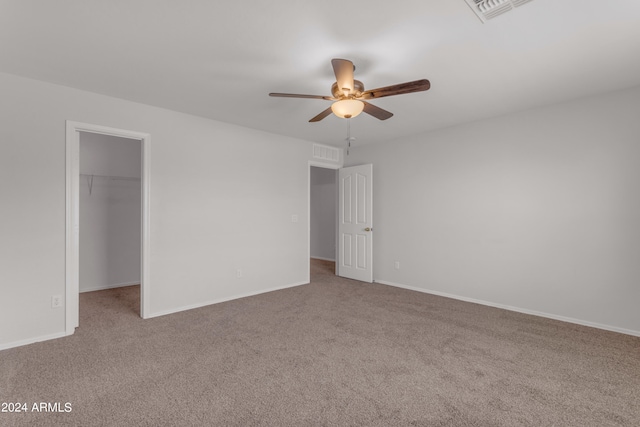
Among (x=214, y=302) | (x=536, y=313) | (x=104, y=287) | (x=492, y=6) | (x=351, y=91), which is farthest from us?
(x=104, y=287)

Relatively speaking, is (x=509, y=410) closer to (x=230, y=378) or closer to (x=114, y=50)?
(x=230, y=378)

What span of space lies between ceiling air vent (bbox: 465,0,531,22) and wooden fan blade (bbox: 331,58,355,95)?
806 mm

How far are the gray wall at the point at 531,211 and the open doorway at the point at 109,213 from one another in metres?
4.42

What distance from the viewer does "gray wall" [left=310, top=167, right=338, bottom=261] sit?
7.59m

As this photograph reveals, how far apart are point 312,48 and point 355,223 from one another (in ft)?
11.5

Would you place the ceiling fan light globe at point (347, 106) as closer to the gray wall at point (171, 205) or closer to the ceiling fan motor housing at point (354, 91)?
the ceiling fan motor housing at point (354, 91)

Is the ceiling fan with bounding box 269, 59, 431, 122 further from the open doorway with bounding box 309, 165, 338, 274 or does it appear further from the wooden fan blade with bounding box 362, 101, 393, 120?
the open doorway with bounding box 309, 165, 338, 274

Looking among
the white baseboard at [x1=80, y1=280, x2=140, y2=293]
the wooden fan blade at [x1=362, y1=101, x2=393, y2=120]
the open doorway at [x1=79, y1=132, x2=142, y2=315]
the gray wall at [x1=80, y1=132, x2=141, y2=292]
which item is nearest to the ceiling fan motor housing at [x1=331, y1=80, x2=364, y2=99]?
the wooden fan blade at [x1=362, y1=101, x2=393, y2=120]

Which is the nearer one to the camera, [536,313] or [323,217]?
[536,313]

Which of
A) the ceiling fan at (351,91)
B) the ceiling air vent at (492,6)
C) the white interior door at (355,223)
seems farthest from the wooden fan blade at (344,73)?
the white interior door at (355,223)

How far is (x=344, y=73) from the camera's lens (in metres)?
2.21

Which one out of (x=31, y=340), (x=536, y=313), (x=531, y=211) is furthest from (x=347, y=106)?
(x=31, y=340)

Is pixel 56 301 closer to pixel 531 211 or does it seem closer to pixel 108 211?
pixel 108 211

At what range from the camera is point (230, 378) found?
219 cm
